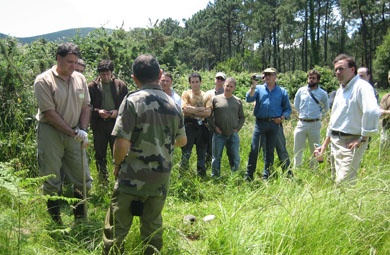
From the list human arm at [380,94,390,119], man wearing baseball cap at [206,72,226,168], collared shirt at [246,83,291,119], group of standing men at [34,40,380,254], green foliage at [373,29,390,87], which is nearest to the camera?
group of standing men at [34,40,380,254]

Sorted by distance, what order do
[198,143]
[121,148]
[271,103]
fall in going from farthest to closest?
[198,143], [271,103], [121,148]

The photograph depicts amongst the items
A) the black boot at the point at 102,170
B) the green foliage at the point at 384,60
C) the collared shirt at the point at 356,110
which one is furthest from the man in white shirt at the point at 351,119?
the green foliage at the point at 384,60

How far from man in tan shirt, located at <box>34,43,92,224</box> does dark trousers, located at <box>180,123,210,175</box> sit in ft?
7.21

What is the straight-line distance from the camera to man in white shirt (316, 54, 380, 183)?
3.12 m

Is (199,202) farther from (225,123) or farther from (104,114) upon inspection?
(104,114)

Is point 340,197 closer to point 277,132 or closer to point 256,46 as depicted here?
point 277,132

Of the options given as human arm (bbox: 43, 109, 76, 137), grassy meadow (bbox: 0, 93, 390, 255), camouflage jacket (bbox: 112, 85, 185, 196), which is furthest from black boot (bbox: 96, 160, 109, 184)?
camouflage jacket (bbox: 112, 85, 185, 196)

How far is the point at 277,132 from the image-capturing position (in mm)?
5273

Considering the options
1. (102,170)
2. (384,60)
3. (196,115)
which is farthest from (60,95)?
(384,60)

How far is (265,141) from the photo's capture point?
5.36 metres

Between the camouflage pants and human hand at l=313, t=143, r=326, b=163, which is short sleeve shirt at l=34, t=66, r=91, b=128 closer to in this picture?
the camouflage pants

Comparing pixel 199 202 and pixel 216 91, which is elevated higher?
pixel 216 91

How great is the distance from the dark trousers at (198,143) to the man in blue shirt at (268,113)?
2.76ft

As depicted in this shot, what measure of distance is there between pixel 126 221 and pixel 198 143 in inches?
126
